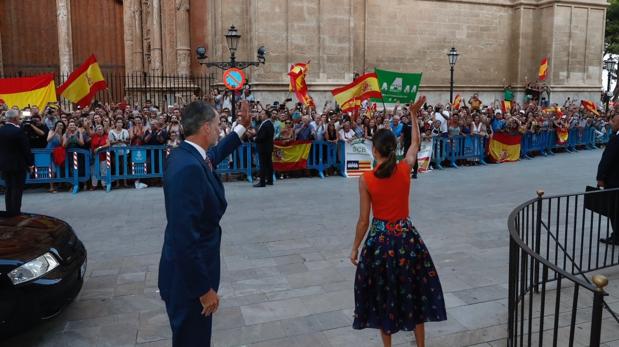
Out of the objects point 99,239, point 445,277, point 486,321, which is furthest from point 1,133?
point 486,321

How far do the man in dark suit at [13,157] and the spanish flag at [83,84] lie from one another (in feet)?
17.6

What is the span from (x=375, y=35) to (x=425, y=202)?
16147 mm

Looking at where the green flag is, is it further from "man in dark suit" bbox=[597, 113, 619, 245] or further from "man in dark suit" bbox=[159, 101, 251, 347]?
"man in dark suit" bbox=[159, 101, 251, 347]

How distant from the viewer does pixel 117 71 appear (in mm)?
25812

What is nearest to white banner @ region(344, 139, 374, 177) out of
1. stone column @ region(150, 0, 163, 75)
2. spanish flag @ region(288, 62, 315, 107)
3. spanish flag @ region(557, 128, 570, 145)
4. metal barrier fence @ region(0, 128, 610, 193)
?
metal barrier fence @ region(0, 128, 610, 193)

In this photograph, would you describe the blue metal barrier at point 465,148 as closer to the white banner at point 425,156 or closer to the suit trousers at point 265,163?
the white banner at point 425,156

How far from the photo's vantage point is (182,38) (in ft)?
75.0

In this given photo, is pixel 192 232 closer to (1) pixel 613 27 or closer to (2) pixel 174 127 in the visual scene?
(2) pixel 174 127

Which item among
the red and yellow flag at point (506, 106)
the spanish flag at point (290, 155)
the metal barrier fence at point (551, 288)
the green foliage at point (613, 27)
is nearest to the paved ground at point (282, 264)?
the metal barrier fence at point (551, 288)

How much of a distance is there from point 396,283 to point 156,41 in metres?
21.5

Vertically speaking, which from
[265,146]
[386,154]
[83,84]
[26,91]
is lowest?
[265,146]

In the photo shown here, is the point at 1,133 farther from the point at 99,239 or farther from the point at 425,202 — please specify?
the point at 425,202

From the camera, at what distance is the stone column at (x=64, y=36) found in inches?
870

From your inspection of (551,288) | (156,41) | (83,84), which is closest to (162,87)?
(156,41)
